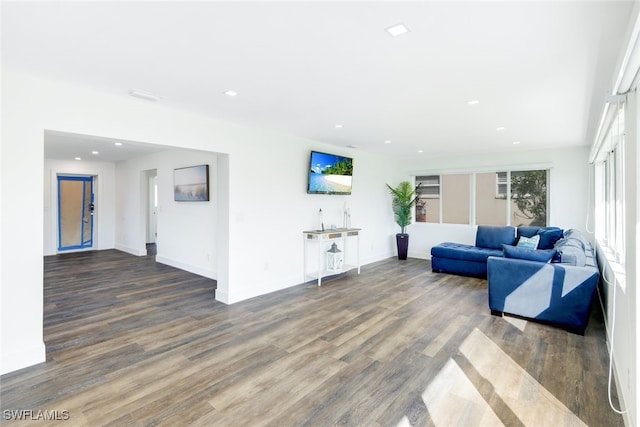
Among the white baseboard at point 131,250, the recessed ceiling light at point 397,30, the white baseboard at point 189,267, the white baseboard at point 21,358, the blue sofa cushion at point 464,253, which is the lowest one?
the white baseboard at point 21,358

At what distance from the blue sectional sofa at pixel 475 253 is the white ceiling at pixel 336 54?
2627 mm

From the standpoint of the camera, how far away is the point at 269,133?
4656 millimetres

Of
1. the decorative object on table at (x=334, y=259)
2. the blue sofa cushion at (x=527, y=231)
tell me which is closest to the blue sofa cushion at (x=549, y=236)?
the blue sofa cushion at (x=527, y=231)

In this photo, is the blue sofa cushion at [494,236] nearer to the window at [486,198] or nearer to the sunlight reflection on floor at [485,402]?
the window at [486,198]

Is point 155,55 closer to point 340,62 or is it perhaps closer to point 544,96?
point 340,62

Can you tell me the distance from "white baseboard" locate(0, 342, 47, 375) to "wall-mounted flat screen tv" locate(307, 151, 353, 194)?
368 centimetres

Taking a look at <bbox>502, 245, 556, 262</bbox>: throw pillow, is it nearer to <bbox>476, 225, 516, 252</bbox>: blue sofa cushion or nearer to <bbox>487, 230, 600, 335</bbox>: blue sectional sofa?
<bbox>487, 230, 600, 335</bbox>: blue sectional sofa

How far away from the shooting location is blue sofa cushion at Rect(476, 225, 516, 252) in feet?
19.4

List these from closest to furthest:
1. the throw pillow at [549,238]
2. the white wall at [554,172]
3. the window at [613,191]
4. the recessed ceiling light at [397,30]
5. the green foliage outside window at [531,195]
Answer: the recessed ceiling light at [397,30] < the window at [613,191] < the throw pillow at [549,238] < the white wall at [554,172] < the green foliage outside window at [531,195]

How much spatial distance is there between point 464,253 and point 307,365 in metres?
4.11

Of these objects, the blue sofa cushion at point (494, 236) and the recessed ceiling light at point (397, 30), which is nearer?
the recessed ceiling light at point (397, 30)

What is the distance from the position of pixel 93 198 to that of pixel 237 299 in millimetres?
6668

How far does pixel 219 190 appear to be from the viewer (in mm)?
4316

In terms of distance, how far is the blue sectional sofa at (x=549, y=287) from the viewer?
3.18 meters
